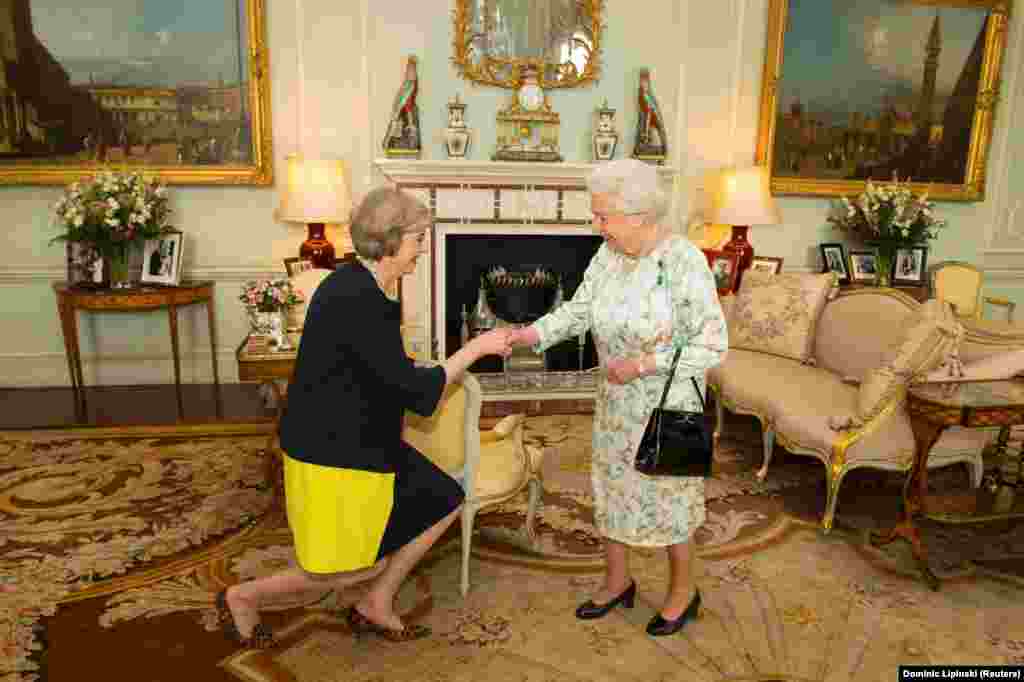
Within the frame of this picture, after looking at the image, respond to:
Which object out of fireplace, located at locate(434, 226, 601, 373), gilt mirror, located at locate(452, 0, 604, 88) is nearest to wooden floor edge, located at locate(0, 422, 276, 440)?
fireplace, located at locate(434, 226, 601, 373)

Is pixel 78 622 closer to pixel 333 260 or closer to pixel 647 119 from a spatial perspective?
pixel 333 260

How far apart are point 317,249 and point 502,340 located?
2.94m

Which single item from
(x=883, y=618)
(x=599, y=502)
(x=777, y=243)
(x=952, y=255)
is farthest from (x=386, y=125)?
(x=952, y=255)

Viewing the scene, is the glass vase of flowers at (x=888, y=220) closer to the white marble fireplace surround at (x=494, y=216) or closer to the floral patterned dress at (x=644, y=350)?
the white marble fireplace surround at (x=494, y=216)

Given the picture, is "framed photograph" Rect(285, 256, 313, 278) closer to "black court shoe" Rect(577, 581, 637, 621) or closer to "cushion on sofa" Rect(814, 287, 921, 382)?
"black court shoe" Rect(577, 581, 637, 621)

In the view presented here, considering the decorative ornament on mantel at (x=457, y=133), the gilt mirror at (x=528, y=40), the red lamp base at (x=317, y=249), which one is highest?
the gilt mirror at (x=528, y=40)

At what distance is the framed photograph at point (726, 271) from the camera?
544 centimetres

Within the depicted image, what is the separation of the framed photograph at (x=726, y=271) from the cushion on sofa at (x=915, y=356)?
2.18 meters

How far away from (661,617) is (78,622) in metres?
2.05

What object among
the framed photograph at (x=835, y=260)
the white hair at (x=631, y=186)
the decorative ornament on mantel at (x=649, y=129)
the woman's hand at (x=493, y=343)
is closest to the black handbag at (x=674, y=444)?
the white hair at (x=631, y=186)

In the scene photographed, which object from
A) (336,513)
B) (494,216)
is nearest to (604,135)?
(494,216)

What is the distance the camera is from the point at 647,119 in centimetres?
544

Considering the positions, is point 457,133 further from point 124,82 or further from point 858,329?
point 858,329

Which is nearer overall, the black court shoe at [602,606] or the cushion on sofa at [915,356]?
the black court shoe at [602,606]
